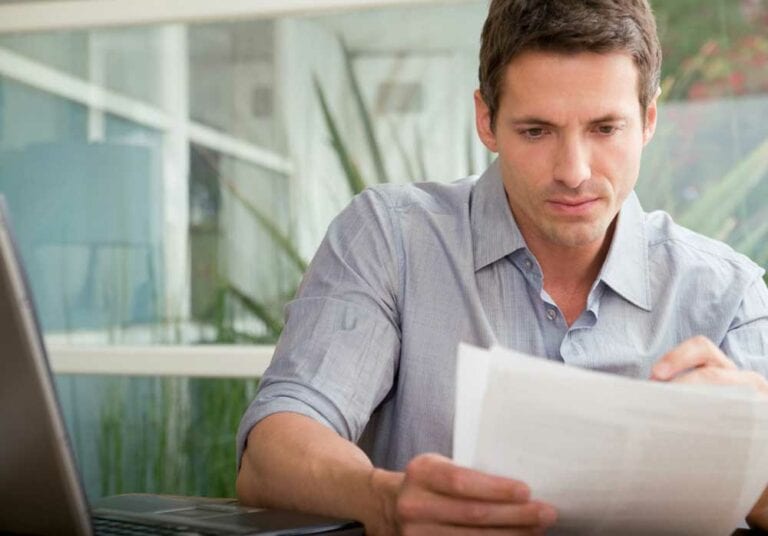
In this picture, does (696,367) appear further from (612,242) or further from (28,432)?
(28,432)

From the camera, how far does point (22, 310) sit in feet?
2.68

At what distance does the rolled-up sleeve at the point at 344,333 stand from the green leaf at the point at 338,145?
1.21m

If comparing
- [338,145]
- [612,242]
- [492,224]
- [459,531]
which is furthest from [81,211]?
[459,531]

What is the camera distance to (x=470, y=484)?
0.96 m

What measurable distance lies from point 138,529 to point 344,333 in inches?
21.8

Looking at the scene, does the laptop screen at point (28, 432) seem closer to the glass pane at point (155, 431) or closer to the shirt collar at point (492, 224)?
the shirt collar at point (492, 224)

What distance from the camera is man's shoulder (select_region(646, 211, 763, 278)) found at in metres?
1.73

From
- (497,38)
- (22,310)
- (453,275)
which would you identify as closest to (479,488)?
(22,310)

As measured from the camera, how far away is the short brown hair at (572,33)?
1.56m

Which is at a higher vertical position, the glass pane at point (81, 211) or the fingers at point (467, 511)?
the glass pane at point (81, 211)

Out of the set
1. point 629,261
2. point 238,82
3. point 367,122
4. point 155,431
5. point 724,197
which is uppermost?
point 238,82

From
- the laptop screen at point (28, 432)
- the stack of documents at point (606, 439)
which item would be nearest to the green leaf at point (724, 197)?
the stack of documents at point (606, 439)

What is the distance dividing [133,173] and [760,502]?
2299 mm

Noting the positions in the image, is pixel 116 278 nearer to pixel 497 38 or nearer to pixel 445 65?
pixel 445 65
